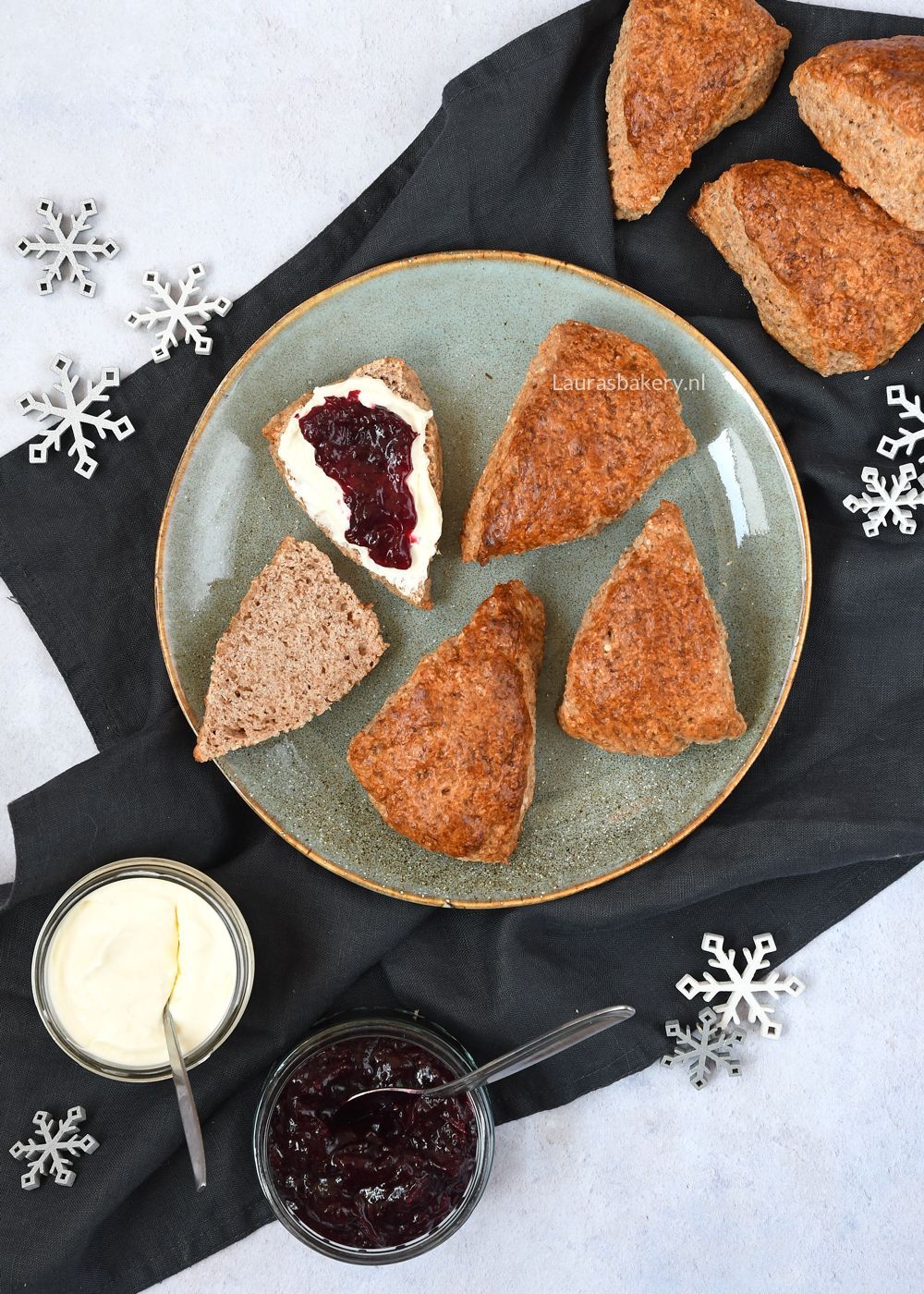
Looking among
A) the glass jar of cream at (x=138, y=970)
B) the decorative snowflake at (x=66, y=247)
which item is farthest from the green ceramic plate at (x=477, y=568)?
the decorative snowflake at (x=66, y=247)

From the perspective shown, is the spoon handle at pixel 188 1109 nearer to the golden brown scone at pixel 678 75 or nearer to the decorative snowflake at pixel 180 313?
the decorative snowflake at pixel 180 313

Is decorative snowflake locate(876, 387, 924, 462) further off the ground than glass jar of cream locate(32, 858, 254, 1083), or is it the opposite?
decorative snowflake locate(876, 387, 924, 462)

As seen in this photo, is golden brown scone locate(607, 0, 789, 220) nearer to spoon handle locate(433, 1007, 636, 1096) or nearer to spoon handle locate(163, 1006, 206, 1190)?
spoon handle locate(433, 1007, 636, 1096)

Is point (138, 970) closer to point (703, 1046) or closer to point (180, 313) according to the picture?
point (703, 1046)

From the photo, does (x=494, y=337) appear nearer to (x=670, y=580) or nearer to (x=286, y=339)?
(x=286, y=339)

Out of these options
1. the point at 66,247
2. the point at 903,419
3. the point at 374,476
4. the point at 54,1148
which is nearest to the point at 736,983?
the point at 903,419

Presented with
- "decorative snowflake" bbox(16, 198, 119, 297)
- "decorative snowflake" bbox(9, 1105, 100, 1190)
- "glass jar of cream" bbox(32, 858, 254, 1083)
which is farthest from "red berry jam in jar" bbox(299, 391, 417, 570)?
"decorative snowflake" bbox(9, 1105, 100, 1190)
